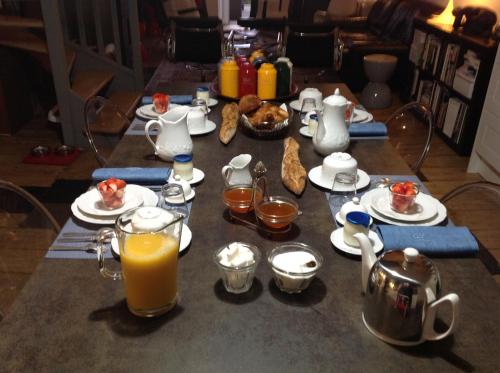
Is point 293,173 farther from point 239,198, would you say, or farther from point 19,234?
point 19,234

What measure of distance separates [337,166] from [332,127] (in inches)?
10.2

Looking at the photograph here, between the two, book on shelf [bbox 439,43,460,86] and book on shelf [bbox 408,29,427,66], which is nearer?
book on shelf [bbox 439,43,460,86]

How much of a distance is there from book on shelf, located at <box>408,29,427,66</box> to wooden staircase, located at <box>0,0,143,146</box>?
2.64 m

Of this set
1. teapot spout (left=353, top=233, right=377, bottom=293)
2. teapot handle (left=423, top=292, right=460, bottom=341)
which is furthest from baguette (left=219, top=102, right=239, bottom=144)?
teapot handle (left=423, top=292, right=460, bottom=341)

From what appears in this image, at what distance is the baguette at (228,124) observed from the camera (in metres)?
1.80

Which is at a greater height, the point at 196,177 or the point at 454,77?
the point at 196,177

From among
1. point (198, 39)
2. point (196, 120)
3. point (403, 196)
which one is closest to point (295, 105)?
point (196, 120)

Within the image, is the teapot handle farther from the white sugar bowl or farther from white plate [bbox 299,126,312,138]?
white plate [bbox 299,126,312,138]

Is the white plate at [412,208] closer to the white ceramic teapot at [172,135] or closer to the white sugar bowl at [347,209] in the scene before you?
the white sugar bowl at [347,209]

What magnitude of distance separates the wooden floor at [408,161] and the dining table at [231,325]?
441 mm

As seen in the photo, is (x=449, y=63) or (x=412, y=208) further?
(x=449, y=63)

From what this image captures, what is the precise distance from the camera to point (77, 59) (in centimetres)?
407

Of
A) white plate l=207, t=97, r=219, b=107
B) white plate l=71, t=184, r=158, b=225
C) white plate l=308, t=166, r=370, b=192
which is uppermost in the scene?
white plate l=71, t=184, r=158, b=225

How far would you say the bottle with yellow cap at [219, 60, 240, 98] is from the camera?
221 centimetres
